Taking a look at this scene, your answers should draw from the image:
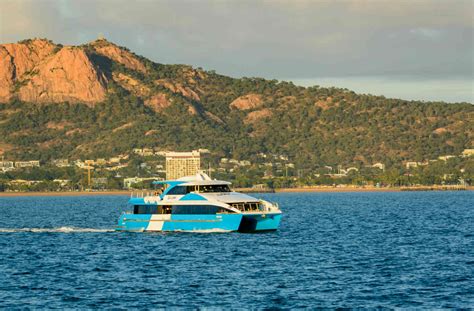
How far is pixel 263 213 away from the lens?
90.4 m

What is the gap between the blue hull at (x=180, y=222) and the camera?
89.3 metres

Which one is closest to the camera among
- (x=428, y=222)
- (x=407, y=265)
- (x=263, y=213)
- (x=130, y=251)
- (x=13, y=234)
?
(x=407, y=265)

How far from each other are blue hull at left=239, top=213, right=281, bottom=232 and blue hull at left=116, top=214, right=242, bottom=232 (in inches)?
47.4

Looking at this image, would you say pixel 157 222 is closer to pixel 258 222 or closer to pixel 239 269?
pixel 258 222

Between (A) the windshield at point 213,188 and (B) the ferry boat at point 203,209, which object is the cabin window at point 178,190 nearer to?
(B) the ferry boat at point 203,209

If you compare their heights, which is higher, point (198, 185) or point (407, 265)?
point (198, 185)

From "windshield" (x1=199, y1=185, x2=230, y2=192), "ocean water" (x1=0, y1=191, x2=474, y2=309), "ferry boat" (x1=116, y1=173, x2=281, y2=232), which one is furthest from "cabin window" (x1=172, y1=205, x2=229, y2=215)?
"ocean water" (x1=0, y1=191, x2=474, y2=309)

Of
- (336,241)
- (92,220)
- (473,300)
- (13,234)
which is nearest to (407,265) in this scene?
(473,300)

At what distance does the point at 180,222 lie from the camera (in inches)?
3625

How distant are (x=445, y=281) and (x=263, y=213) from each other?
31.4 m

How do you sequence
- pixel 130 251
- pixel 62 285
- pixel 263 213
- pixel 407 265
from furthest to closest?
1. pixel 263 213
2. pixel 130 251
3. pixel 407 265
4. pixel 62 285

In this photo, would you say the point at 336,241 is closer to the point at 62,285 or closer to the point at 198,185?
the point at 198,185

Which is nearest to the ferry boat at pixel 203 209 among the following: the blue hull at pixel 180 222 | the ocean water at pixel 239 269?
the blue hull at pixel 180 222

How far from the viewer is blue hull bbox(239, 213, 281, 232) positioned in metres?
90.2
